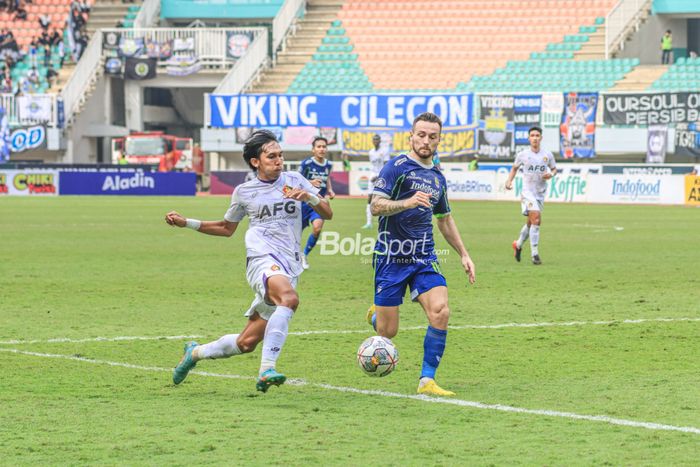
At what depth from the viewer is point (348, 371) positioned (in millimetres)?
10219

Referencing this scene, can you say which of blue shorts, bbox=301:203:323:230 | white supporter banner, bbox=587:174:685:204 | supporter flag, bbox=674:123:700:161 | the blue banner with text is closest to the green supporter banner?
white supporter banner, bbox=587:174:685:204

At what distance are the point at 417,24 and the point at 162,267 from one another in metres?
42.4

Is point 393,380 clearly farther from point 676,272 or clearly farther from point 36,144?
point 36,144

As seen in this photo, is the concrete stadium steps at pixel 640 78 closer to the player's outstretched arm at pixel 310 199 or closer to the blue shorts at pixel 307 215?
the blue shorts at pixel 307 215

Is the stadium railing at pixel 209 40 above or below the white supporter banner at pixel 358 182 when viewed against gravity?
above

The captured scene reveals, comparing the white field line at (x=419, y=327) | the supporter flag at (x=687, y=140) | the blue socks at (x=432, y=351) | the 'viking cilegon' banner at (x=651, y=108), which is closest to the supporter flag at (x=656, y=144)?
the 'viking cilegon' banner at (x=651, y=108)

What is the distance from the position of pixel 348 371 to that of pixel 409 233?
1.45 metres

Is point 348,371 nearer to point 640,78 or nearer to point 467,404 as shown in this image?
point 467,404

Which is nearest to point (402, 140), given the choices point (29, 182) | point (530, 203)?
point (29, 182)

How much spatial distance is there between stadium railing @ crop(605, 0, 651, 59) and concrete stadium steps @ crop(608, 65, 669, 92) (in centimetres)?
194

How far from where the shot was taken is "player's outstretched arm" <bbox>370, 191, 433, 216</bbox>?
Result: 902 cm

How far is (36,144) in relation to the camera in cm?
5825

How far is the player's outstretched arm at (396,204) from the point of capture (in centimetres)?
902

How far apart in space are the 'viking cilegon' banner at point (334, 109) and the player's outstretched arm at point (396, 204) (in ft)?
135
